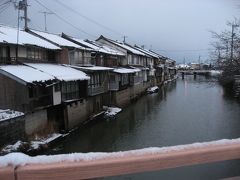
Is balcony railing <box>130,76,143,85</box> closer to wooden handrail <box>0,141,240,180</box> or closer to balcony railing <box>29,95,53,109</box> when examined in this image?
balcony railing <box>29,95,53,109</box>

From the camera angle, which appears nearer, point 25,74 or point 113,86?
point 25,74

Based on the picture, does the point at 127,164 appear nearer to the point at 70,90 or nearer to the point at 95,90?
the point at 70,90

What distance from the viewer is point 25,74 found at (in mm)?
17875

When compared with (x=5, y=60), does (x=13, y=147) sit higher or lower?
lower

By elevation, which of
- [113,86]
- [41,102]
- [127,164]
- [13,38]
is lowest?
[41,102]

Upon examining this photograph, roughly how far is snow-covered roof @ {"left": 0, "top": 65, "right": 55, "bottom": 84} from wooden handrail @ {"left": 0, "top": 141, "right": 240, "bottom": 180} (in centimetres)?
1576

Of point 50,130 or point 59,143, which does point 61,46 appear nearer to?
point 50,130

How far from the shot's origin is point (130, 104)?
114ft

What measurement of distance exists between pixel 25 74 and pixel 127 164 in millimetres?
17430

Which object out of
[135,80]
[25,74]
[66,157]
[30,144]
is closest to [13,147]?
[30,144]

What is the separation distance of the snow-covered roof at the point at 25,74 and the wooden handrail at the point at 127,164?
15.8 m

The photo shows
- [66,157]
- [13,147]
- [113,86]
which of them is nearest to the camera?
[66,157]

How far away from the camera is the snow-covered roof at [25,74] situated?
16.8 metres

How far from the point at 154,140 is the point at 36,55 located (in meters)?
10.8
